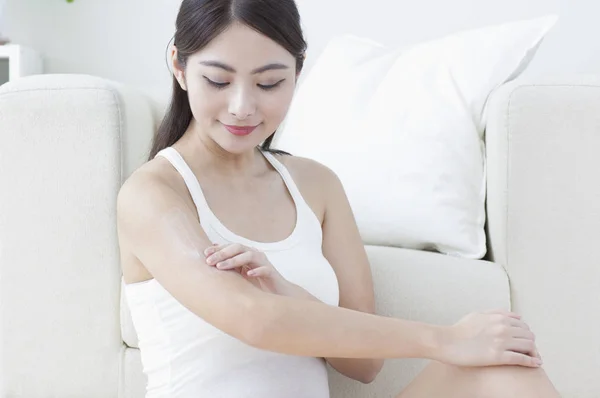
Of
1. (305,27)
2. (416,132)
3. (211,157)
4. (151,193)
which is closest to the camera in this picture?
(151,193)

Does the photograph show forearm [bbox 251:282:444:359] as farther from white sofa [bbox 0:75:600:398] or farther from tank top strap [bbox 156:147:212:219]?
white sofa [bbox 0:75:600:398]

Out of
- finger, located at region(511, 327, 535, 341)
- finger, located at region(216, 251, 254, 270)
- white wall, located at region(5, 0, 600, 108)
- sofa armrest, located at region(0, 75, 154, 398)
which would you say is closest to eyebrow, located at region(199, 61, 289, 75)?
finger, located at region(216, 251, 254, 270)

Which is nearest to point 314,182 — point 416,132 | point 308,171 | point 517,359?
point 308,171

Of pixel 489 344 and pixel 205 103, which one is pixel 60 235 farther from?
pixel 489 344

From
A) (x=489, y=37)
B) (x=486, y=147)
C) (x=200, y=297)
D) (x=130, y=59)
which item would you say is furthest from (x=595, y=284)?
(x=130, y=59)


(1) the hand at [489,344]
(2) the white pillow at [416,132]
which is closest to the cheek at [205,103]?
(1) the hand at [489,344]

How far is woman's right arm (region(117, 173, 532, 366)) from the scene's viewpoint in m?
1.05

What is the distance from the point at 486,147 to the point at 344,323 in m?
0.70

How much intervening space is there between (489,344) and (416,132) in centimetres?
67

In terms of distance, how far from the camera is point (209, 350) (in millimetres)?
1182

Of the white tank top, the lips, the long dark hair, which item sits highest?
the long dark hair

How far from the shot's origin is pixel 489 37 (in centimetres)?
180

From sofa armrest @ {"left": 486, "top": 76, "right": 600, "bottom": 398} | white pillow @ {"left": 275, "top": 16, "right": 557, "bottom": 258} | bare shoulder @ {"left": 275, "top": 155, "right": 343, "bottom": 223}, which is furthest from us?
white pillow @ {"left": 275, "top": 16, "right": 557, "bottom": 258}

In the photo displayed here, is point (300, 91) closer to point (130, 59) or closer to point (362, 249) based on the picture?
point (362, 249)
